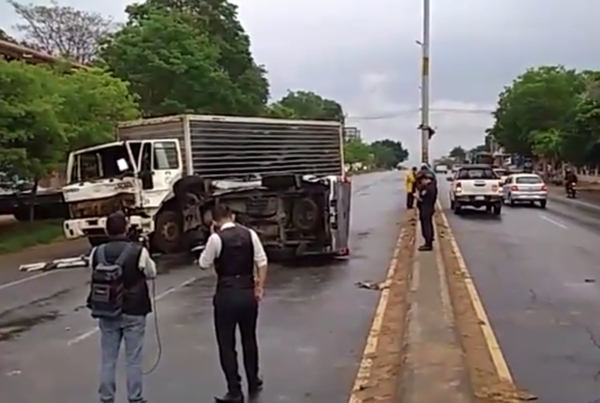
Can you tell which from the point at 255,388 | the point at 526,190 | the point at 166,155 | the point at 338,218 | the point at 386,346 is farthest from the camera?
the point at 526,190

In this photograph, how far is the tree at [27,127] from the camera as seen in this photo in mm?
25156

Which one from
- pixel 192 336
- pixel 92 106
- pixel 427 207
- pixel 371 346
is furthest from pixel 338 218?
pixel 92 106

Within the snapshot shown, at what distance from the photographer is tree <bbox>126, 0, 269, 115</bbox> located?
57906mm

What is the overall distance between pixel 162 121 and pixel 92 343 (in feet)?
40.9

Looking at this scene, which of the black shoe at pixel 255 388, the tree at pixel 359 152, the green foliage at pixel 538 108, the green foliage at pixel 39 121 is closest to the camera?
the black shoe at pixel 255 388

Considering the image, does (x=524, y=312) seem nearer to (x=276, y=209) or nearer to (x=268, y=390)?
(x=268, y=390)

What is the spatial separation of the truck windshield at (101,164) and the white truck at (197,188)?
0.08 ft

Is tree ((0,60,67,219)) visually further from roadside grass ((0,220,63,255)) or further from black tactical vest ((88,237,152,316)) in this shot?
black tactical vest ((88,237,152,316))

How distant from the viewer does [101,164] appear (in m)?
23.0

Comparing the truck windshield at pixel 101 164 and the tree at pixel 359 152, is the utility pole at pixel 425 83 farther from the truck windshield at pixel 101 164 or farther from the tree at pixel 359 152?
the tree at pixel 359 152

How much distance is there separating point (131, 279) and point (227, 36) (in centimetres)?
5856

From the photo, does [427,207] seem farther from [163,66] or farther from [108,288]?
[163,66]

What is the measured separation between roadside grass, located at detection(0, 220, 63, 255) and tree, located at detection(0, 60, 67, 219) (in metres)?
1.76

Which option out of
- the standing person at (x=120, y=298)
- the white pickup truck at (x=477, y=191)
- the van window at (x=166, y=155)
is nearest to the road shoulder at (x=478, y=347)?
the standing person at (x=120, y=298)
